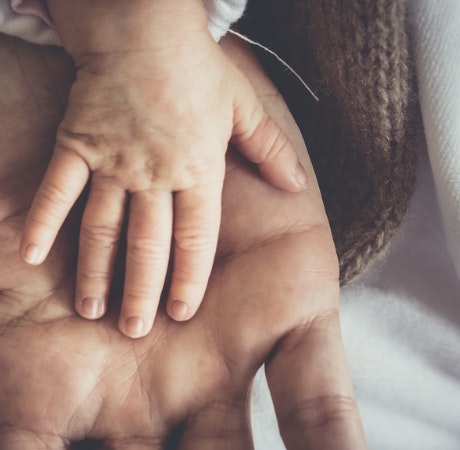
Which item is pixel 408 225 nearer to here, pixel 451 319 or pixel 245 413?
pixel 451 319

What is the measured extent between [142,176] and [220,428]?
27cm

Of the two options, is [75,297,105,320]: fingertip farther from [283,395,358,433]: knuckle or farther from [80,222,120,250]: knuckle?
[283,395,358,433]: knuckle

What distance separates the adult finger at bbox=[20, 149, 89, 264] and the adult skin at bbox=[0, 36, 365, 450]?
0.06m

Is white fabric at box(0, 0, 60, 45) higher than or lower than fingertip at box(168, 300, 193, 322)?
higher

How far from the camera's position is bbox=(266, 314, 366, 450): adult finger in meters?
0.58

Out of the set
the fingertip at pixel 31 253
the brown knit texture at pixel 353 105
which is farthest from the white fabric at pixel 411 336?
the fingertip at pixel 31 253

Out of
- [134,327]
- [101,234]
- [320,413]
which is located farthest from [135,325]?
[320,413]

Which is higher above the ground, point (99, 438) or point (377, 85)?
point (377, 85)

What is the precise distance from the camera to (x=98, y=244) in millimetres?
668

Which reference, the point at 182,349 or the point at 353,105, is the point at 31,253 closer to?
the point at 182,349

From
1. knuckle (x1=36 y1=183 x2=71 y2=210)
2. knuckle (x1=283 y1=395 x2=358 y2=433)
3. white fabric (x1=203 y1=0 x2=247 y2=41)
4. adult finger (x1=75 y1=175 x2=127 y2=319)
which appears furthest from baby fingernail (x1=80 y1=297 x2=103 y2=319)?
white fabric (x1=203 y1=0 x2=247 y2=41)

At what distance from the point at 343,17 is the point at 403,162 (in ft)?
0.61

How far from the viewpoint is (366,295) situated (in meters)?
0.90

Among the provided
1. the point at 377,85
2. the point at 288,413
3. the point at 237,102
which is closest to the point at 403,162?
the point at 377,85
